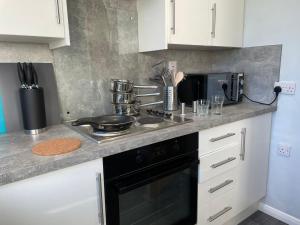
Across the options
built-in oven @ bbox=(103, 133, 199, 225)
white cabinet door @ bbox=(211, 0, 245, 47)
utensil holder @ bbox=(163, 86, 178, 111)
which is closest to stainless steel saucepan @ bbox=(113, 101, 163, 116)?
utensil holder @ bbox=(163, 86, 178, 111)

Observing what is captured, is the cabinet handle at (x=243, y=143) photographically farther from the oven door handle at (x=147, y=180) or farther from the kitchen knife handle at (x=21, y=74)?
the kitchen knife handle at (x=21, y=74)

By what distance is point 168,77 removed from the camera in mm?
1747

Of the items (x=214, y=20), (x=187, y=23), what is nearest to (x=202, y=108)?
(x=187, y=23)

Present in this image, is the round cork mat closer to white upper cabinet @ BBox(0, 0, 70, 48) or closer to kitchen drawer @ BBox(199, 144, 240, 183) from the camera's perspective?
white upper cabinet @ BBox(0, 0, 70, 48)

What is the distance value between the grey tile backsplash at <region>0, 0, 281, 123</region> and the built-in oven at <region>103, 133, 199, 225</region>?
613 mm

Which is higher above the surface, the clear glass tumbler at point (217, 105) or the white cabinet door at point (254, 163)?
the clear glass tumbler at point (217, 105)

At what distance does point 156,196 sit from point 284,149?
120cm

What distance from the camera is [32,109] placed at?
1144 millimetres

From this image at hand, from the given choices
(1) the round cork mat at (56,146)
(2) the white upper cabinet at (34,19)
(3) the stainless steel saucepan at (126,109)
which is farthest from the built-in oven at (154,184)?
(2) the white upper cabinet at (34,19)

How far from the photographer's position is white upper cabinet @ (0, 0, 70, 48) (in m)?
0.97

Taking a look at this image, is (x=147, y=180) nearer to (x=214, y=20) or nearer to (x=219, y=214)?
(x=219, y=214)

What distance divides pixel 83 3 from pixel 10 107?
0.77 meters

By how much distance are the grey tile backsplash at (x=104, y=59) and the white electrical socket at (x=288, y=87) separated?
7cm

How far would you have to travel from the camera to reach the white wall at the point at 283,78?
1.69m
